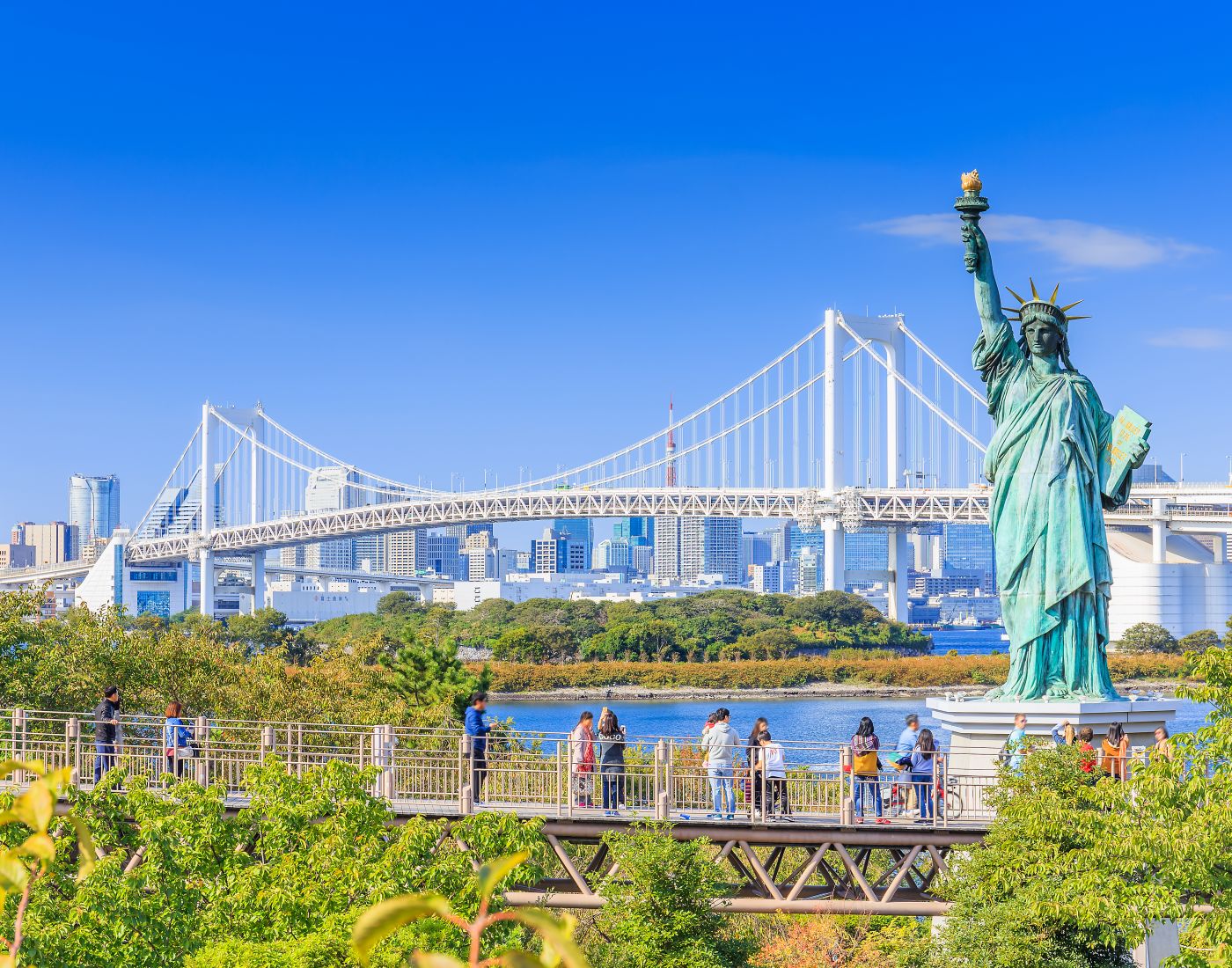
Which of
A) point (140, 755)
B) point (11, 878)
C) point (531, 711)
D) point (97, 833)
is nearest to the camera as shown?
point (11, 878)

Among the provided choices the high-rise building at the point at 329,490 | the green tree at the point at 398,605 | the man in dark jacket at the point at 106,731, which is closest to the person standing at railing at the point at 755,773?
the man in dark jacket at the point at 106,731

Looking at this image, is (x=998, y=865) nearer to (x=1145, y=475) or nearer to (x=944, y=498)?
(x=944, y=498)

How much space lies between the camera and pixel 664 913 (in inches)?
449

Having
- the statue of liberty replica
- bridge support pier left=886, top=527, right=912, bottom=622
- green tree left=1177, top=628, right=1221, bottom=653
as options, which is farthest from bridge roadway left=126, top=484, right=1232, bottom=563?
the statue of liberty replica

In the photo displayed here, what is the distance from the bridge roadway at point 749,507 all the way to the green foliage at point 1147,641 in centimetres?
518

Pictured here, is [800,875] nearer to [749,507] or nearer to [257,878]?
[257,878]

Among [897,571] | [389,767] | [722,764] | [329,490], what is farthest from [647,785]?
[329,490]

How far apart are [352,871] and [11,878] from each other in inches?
297

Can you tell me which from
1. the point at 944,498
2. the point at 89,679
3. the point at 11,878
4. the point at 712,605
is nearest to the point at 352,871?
the point at 11,878

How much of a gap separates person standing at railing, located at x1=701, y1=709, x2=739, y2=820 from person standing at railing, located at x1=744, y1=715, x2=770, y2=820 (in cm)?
14

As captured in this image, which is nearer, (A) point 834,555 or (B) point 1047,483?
(B) point 1047,483

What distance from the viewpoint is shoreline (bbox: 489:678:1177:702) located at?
62.7 meters

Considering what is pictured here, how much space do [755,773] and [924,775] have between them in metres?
1.38

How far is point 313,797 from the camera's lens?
10.8m
